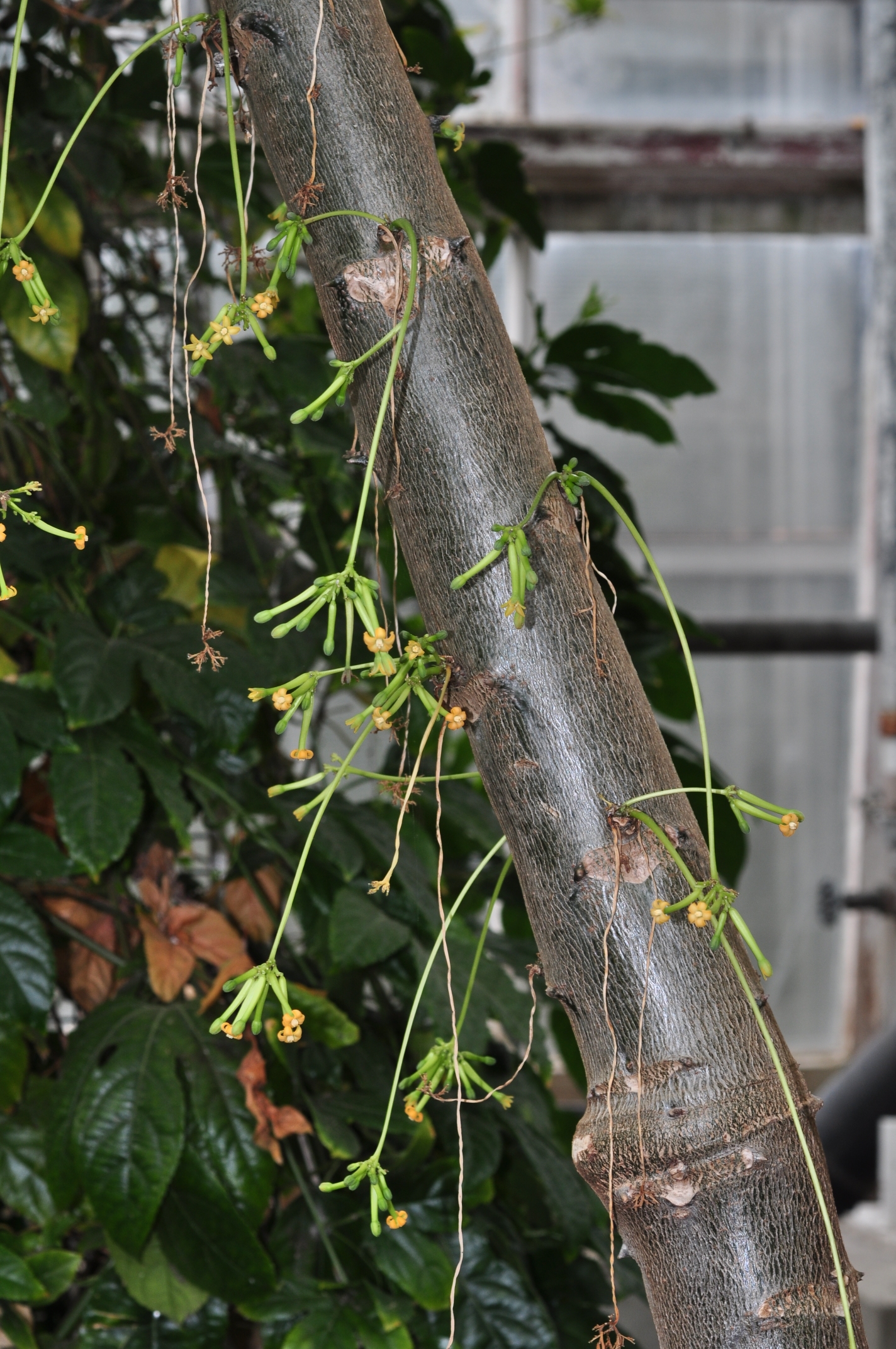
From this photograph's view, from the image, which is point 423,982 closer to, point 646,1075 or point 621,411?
point 646,1075

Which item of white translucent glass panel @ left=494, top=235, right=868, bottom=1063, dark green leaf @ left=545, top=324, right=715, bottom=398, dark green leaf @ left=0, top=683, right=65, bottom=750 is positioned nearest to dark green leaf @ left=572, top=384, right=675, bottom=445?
dark green leaf @ left=545, top=324, right=715, bottom=398

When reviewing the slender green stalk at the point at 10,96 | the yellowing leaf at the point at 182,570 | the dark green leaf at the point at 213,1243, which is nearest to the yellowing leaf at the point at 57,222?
the yellowing leaf at the point at 182,570

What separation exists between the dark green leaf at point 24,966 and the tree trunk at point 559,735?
35 cm

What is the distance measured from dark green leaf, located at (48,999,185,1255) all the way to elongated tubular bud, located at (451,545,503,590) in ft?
1.27

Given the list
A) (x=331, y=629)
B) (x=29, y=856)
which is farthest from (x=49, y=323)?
(x=331, y=629)

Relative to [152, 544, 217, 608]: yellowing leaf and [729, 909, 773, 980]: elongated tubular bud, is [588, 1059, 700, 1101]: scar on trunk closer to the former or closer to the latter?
[729, 909, 773, 980]: elongated tubular bud

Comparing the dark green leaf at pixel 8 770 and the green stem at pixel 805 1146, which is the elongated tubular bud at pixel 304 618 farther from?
the dark green leaf at pixel 8 770

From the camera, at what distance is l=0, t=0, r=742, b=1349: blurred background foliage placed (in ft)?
1.82

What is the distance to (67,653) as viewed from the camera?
608 millimetres

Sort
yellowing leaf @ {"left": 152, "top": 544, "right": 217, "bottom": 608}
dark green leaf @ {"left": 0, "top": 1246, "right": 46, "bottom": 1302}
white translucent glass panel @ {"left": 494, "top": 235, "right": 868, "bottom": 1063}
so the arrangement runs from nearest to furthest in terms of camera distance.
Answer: dark green leaf @ {"left": 0, "top": 1246, "right": 46, "bottom": 1302}, yellowing leaf @ {"left": 152, "top": 544, "right": 217, "bottom": 608}, white translucent glass panel @ {"left": 494, "top": 235, "right": 868, "bottom": 1063}

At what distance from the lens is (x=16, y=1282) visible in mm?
525

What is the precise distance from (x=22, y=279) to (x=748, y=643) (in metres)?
1.60

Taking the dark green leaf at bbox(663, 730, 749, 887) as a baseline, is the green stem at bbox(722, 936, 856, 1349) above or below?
above

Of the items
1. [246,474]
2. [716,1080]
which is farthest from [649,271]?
[716,1080]
